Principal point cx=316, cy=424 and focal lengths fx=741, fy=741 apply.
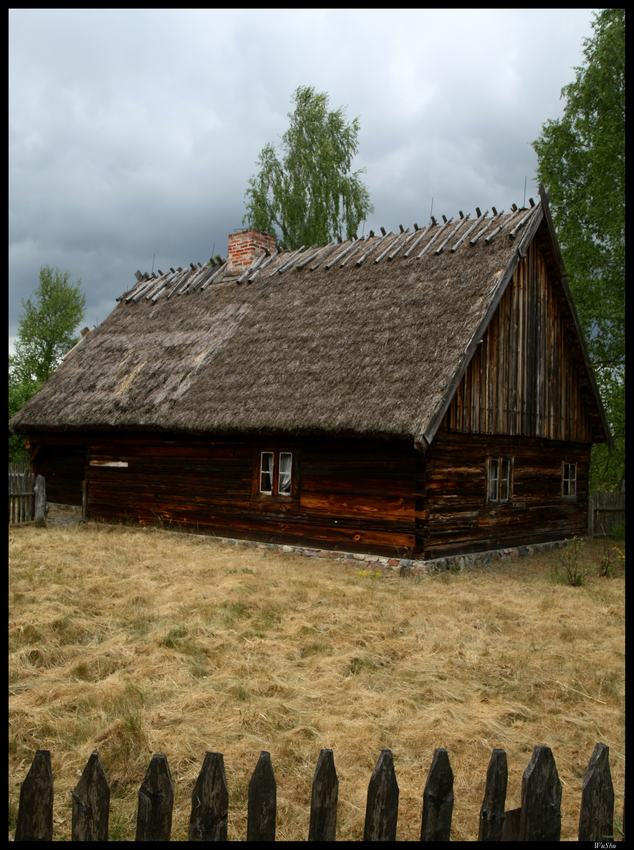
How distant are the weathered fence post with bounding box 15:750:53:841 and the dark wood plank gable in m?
11.2

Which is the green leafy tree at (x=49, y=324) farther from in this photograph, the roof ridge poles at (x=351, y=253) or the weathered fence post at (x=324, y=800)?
the weathered fence post at (x=324, y=800)

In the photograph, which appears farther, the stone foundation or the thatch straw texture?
the thatch straw texture

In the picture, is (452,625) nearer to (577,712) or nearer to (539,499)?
(577,712)

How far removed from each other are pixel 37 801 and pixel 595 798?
224 centimetres

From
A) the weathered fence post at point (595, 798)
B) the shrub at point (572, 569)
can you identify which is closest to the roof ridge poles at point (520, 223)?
the shrub at point (572, 569)

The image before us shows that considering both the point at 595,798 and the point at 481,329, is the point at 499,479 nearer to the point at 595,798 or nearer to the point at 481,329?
the point at 481,329

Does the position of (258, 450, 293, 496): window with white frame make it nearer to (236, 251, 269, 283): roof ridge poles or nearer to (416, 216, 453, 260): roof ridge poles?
(416, 216, 453, 260): roof ridge poles

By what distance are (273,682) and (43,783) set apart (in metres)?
3.72

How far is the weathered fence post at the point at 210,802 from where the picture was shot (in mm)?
2854

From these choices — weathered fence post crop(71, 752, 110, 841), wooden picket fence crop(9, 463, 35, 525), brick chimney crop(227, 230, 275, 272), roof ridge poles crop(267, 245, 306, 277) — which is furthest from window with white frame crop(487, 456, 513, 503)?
weathered fence post crop(71, 752, 110, 841)

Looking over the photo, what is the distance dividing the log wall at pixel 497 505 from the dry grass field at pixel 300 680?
2.15m

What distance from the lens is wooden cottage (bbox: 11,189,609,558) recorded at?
13.5 meters
